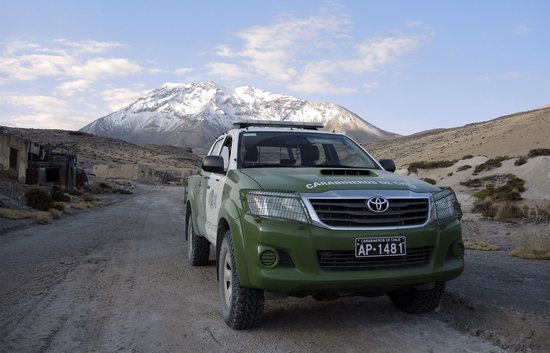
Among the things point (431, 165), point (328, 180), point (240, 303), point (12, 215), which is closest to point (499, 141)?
point (431, 165)

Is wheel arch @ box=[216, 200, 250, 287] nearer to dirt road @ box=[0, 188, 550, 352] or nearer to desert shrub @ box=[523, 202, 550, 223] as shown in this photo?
dirt road @ box=[0, 188, 550, 352]

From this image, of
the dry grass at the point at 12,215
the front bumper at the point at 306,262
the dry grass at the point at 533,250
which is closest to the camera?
the front bumper at the point at 306,262

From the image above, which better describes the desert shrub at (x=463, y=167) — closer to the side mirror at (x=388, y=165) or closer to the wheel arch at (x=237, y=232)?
the side mirror at (x=388, y=165)

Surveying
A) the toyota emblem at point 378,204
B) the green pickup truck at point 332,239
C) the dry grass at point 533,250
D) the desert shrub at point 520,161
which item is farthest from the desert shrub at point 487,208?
the toyota emblem at point 378,204

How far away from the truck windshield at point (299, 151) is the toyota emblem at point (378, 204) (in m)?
1.52

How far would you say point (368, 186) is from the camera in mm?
4480

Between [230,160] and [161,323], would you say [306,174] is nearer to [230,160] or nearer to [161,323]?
[230,160]

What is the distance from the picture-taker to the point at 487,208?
Result: 1919 centimetres

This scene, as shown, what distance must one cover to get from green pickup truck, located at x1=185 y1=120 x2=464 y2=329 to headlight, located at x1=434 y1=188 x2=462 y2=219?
10 mm

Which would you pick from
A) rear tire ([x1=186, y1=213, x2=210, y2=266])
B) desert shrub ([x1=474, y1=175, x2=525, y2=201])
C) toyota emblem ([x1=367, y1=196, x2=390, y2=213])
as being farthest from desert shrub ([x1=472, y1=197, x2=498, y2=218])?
toyota emblem ([x1=367, y1=196, x2=390, y2=213])

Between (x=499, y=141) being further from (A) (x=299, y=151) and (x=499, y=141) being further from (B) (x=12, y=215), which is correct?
(A) (x=299, y=151)

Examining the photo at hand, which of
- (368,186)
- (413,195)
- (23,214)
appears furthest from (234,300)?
(23,214)

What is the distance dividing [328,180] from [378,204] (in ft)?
1.72

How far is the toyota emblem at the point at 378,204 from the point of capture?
14.3 feet
